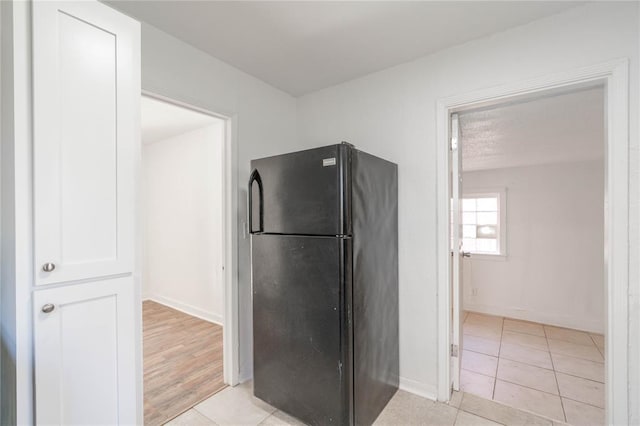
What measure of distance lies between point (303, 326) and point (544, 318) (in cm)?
425

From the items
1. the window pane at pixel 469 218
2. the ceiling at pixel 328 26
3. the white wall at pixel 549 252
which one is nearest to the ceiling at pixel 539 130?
the white wall at pixel 549 252

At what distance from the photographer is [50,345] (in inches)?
37.4

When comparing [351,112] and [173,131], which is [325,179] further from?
[173,131]

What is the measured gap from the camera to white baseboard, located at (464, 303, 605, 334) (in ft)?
12.7

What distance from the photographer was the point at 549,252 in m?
4.32

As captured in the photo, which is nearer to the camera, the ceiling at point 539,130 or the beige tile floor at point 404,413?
the beige tile floor at point 404,413

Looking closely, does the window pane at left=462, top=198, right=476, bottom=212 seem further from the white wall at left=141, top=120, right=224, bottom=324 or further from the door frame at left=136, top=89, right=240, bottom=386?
the door frame at left=136, top=89, right=240, bottom=386

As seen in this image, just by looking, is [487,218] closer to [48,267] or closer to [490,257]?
[490,257]

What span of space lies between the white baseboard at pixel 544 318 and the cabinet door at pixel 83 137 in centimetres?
510

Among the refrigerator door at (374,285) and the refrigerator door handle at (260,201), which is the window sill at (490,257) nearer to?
the refrigerator door at (374,285)

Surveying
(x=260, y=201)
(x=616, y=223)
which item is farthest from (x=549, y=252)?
(x=260, y=201)

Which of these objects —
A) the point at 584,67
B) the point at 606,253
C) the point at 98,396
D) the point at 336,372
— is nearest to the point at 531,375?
the point at 606,253

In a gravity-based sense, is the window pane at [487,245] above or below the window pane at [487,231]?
below

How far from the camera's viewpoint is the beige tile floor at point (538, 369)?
6.73ft
